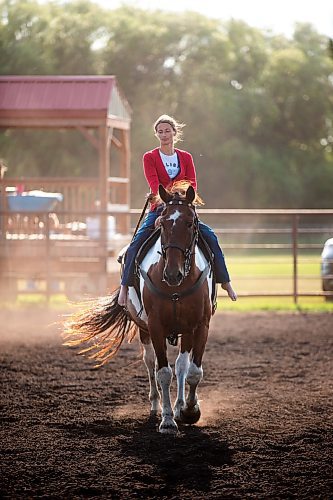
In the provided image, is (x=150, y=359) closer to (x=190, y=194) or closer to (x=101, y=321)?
(x=101, y=321)

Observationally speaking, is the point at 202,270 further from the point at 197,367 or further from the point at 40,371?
the point at 40,371

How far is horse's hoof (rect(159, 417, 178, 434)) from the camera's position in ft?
20.2

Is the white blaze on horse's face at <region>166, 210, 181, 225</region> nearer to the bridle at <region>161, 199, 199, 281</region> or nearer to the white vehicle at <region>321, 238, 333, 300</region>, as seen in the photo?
the bridle at <region>161, 199, 199, 281</region>

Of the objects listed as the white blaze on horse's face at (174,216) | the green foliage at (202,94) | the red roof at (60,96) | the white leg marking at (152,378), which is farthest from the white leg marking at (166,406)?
the green foliage at (202,94)

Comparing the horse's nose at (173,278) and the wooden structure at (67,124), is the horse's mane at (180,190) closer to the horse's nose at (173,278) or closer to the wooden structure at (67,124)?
the horse's nose at (173,278)

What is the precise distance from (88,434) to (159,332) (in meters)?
0.85

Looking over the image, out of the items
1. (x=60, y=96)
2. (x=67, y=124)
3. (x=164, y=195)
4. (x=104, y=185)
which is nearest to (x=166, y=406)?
(x=164, y=195)

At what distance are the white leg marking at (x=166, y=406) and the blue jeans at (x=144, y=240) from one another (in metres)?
0.82

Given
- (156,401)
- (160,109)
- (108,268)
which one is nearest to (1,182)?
(108,268)

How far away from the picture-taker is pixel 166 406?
20.7 ft

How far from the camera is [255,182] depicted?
158ft

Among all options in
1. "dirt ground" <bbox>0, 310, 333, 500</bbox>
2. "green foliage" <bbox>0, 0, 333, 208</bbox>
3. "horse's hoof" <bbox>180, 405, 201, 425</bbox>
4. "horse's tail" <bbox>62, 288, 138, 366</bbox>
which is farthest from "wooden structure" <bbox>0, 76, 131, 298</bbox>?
"green foliage" <bbox>0, 0, 333, 208</bbox>

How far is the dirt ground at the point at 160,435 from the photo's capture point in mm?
4828

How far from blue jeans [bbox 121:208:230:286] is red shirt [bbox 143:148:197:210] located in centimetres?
16
